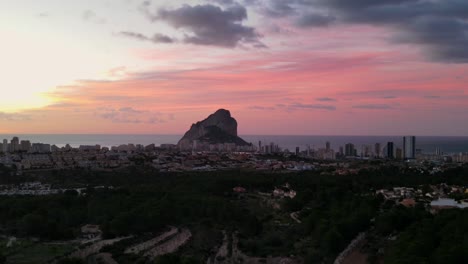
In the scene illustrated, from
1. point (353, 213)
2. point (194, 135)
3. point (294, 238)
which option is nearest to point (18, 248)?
point (294, 238)

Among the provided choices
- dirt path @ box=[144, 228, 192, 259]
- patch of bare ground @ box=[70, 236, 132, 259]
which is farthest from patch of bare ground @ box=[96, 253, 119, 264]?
dirt path @ box=[144, 228, 192, 259]

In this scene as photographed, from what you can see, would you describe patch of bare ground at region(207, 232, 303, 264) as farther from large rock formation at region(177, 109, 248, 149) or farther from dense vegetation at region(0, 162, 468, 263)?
large rock formation at region(177, 109, 248, 149)

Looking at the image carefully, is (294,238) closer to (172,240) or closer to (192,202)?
(172,240)

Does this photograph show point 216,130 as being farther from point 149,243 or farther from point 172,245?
point 172,245

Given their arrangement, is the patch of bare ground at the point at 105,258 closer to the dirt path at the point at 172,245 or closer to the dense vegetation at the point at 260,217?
the dense vegetation at the point at 260,217

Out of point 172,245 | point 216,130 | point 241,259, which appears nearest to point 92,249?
point 172,245

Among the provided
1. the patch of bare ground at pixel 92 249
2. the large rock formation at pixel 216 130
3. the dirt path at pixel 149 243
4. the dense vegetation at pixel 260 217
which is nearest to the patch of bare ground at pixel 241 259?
the dense vegetation at pixel 260 217
